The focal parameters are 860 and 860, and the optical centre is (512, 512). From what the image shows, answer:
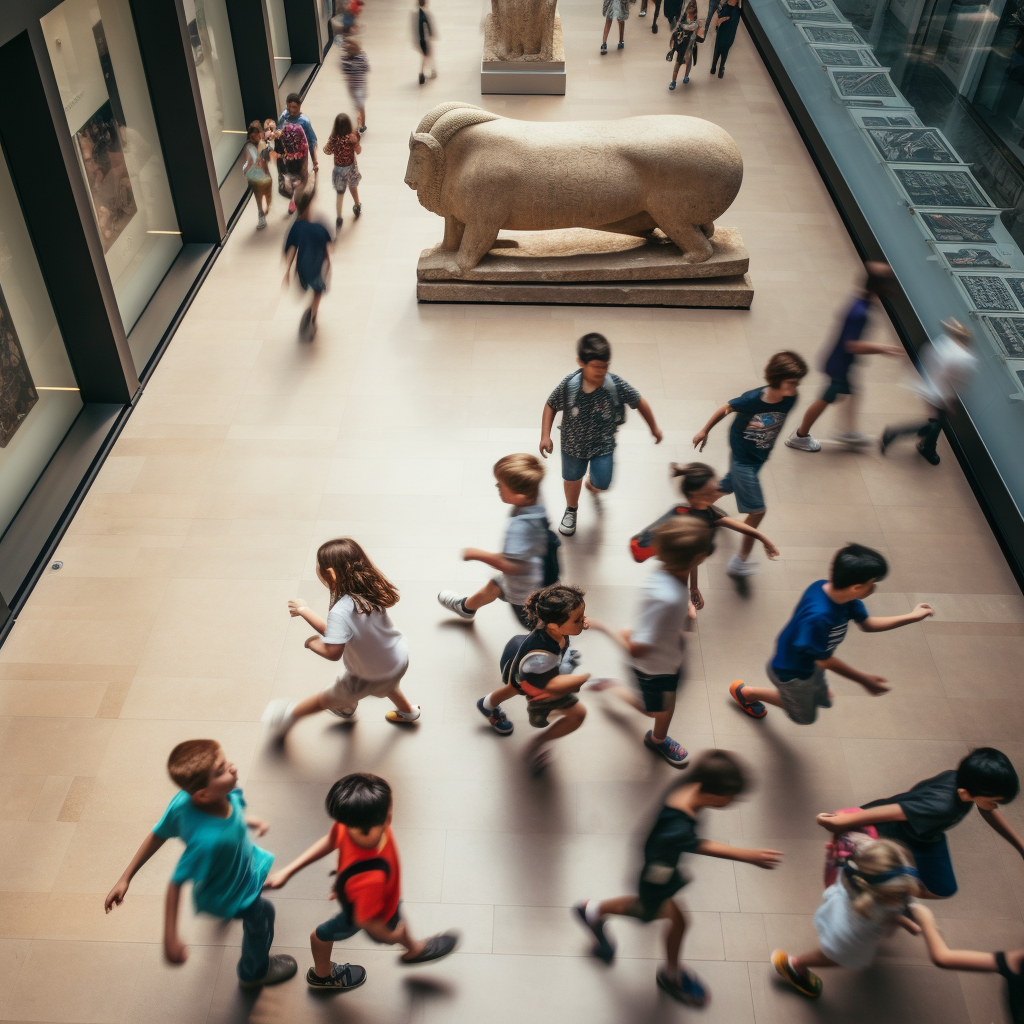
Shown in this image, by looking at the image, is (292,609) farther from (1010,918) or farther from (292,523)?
(1010,918)

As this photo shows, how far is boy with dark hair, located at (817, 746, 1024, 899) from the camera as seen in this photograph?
337cm

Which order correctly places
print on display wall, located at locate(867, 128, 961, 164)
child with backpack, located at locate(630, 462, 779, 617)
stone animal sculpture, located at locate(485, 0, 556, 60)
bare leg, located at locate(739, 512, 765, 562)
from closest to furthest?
1. child with backpack, located at locate(630, 462, 779, 617)
2. bare leg, located at locate(739, 512, 765, 562)
3. print on display wall, located at locate(867, 128, 961, 164)
4. stone animal sculpture, located at locate(485, 0, 556, 60)

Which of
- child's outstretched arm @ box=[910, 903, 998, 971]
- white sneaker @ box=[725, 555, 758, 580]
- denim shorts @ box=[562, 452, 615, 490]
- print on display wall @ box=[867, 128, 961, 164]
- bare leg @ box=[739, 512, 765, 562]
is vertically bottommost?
white sneaker @ box=[725, 555, 758, 580]

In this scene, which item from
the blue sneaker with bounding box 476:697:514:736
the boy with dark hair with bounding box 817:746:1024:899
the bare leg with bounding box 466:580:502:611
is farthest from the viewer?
the bare leg with bounding box 466:580:502:611

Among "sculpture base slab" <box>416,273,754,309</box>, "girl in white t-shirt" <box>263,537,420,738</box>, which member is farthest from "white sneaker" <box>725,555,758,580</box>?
"sculpture base slab" <box>416,273,754,309</box>

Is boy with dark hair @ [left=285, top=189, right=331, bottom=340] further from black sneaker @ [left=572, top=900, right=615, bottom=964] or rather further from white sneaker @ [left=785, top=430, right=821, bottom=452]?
black sneaker @ [left=572, top=900, right=615, bottom=964]

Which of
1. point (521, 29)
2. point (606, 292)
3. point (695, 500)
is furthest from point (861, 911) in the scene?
point (521, 29)

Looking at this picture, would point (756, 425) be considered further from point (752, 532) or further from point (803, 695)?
point (803, 695)

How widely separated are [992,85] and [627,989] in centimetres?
843

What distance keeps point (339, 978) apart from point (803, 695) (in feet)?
8.63

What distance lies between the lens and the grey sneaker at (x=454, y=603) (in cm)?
539

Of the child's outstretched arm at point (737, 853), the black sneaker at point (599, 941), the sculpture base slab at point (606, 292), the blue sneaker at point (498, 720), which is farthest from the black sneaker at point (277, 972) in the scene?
the sculpture base slab at point (606, 292)

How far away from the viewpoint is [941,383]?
6258 mm

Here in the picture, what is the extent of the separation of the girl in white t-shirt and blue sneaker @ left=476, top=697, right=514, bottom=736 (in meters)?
0.54
